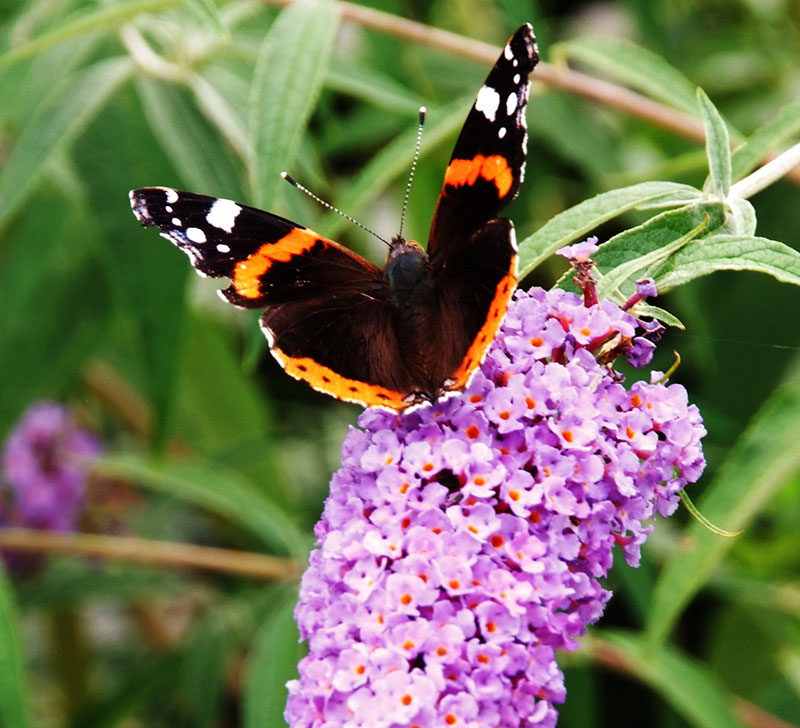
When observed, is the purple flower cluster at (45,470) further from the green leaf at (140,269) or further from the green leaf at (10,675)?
the green leaf at (10,675)

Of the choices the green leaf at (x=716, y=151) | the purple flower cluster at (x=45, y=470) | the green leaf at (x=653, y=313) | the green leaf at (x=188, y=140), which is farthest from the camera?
the purple flower cluster at (x=45, y=470)

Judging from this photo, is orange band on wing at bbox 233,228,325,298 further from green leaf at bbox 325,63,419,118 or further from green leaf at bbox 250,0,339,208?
green leaf at bbox 325,63,419,118

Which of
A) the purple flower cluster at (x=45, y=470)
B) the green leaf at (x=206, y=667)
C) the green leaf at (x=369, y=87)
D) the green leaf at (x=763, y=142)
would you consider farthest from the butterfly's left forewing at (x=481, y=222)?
the purple flower cluster at (x=45, y=470)

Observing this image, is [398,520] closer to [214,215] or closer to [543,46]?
[214,215]

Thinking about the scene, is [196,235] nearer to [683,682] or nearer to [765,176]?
[765,176]

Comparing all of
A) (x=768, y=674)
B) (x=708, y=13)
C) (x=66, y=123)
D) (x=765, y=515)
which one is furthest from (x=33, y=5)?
(x=708, y=13)

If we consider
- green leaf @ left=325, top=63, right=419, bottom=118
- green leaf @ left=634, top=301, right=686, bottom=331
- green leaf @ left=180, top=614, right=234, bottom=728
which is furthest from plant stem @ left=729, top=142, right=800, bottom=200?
green leaf @ left=180, top=614, right=234, bottom=728
